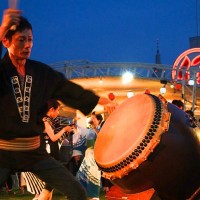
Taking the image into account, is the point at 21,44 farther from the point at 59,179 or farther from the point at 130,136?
the point at 130,136

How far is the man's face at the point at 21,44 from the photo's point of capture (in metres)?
3.12

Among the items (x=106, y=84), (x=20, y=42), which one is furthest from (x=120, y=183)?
(x=106, y=84)

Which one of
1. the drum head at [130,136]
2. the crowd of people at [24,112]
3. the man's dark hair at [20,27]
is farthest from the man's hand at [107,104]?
the man's dark hair at [20,27]

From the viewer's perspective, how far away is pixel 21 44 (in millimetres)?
3119

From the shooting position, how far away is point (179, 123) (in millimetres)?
3703

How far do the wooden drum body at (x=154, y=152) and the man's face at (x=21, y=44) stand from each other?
3.60 feet

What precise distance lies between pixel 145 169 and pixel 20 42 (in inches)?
52.2

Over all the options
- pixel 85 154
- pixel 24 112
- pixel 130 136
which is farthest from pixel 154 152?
pixel 85 154

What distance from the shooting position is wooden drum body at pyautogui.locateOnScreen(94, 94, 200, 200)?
3.51 metres

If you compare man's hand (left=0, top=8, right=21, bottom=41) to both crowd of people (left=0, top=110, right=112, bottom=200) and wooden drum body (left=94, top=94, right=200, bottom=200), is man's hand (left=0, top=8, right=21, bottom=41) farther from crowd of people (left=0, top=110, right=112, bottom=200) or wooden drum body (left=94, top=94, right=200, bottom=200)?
crowd of people (left=0, top=110, right=112, bottom=200)

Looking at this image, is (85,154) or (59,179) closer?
(59,179)

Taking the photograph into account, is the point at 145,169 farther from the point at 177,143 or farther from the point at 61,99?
the point at 61,99

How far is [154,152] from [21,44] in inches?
49.8

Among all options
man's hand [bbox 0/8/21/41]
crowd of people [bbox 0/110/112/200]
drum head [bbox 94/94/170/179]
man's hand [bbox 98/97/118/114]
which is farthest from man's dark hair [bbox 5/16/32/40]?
crowd of people [bbox 0/110/112/200]
